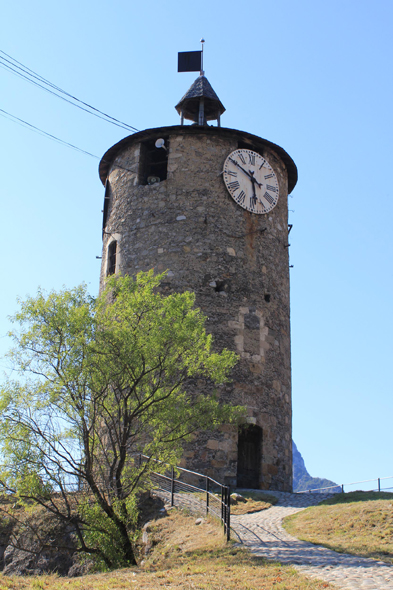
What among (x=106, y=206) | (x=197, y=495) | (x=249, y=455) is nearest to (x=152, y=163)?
(x=106, y=206)

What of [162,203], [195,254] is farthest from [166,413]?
[162,203]

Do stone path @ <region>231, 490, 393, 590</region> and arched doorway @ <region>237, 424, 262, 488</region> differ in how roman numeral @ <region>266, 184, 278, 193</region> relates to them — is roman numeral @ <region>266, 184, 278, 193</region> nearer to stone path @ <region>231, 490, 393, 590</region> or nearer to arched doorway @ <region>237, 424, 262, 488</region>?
arched doorway @ <region>237, 424, 262, 488</region>

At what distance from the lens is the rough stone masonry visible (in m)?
17.4

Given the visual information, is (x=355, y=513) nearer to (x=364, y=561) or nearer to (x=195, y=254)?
(x=364, y=561)

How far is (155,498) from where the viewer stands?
1432 centimetres

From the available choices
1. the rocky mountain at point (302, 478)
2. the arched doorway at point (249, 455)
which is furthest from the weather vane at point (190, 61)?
the rocky mountain at point (302, 478)

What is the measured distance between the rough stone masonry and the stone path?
4.10 m

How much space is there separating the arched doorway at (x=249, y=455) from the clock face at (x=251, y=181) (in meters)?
6.56

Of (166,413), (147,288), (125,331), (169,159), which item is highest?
(169,159)

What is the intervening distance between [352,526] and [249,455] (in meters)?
6.52

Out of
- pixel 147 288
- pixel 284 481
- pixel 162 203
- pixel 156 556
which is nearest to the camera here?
pixel 156 556

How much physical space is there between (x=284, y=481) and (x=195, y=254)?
22.2ft

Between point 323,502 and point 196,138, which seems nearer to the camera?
point 323,502

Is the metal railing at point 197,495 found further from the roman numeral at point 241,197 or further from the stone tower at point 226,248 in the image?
the roman numeral at point 241,197
